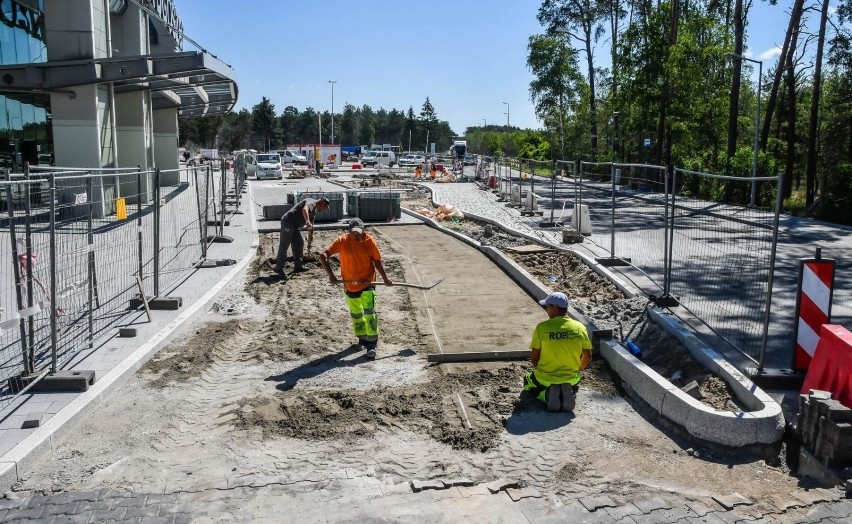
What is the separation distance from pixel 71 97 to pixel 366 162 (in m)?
53.6

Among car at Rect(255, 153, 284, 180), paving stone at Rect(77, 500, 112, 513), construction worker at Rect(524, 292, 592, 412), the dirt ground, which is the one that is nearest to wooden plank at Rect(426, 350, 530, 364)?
the dirt ground

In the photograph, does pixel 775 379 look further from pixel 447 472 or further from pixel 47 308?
pixel 47 308

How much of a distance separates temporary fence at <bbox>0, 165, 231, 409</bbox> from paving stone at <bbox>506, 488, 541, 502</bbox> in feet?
14.1

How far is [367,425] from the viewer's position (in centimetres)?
641

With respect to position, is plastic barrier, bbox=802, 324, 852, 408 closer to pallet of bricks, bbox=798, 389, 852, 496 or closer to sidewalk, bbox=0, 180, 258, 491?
pallet of bricks, bbox=798, 389, 852, 496

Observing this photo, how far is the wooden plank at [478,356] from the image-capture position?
26.9ft

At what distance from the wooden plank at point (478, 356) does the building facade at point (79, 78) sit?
50.9ft

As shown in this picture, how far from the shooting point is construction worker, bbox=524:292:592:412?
6738mm

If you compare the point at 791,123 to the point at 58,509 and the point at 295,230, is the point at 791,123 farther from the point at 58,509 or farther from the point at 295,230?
the point at 58,509

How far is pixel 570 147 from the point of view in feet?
199

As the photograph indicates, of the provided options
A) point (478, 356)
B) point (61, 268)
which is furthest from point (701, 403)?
point (61, 268)

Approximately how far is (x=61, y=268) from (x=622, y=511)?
227 inches

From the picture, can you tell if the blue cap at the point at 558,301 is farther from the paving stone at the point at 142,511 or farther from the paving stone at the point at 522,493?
the paving stone at the point at 142,511

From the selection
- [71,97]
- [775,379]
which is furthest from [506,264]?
[71,97]
